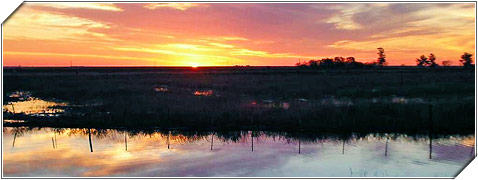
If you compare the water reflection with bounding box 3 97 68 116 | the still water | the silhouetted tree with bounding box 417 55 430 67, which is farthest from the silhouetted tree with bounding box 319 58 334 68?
the still water

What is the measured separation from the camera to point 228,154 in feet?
42.9

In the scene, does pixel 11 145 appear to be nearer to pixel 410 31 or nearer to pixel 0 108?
pixel 0 108

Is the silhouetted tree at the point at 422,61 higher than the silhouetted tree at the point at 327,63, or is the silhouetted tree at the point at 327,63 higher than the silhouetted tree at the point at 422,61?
the silhouetted tree at the point at 327,63

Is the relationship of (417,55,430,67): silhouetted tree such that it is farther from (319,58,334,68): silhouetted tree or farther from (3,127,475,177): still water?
(3,127,475,177): still water

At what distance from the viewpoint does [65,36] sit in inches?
695

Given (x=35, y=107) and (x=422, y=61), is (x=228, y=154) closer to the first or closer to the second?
(x=35, y=107)

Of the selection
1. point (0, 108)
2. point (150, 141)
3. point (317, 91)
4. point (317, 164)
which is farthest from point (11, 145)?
point (317, 91)

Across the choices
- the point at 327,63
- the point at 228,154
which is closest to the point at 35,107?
the point at 228,154

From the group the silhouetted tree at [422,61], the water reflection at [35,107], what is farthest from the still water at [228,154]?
the silhouetted tree at [422,61]

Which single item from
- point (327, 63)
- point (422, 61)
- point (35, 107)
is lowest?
point (35, 107)

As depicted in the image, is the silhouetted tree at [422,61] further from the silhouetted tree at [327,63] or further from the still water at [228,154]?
the still water at [228,154]

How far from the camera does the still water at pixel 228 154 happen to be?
1145 centimetres

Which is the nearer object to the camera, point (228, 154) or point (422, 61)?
point (228, 154)

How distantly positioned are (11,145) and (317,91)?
65.3 feet
